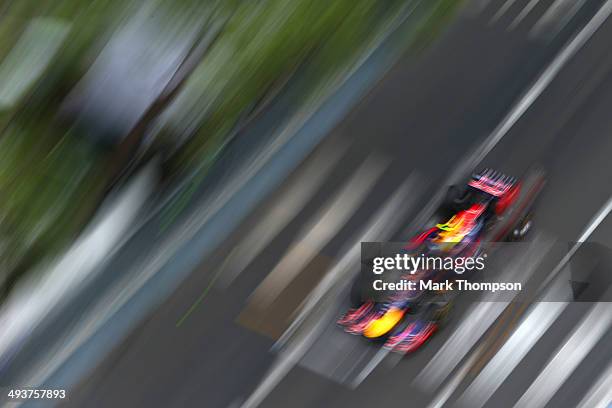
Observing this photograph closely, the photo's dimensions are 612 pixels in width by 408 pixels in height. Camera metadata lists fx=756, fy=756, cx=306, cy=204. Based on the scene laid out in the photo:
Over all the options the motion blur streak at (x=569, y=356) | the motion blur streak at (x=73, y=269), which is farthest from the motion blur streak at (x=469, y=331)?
the motion blur streak at (x=73, y=269)

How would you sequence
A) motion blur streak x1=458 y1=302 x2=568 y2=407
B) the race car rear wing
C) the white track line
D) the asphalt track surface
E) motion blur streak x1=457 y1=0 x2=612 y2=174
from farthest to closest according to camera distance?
the white track line
motion blur streak x1=457 y1=0 x2=612 y2=174
the race car rear wing
motion blur streak x1=458 y1=302 x2=568 y2=407
the asphalt track surface

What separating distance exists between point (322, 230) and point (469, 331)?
6.69 ft

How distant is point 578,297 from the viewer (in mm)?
8820

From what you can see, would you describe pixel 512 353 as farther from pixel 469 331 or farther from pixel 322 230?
pixel 322 230

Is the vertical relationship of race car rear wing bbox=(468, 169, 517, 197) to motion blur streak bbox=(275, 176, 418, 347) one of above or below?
above

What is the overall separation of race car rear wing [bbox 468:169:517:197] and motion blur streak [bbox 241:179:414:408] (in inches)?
41.9

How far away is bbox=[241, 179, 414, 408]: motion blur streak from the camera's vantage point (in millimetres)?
8297

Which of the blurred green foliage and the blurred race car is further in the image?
the blurred race car

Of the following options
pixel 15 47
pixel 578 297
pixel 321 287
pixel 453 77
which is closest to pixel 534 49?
pixel 453 77

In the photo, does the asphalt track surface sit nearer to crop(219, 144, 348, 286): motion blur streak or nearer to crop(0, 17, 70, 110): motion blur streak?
crop(219, 144, 348, 286): motion blur streak

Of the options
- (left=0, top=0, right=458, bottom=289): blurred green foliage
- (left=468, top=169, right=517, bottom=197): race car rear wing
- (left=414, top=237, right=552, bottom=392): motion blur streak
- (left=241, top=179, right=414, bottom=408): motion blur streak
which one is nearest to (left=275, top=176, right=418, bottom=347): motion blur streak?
(left=241, top=179, right=414, bottom=408): motion blur streak

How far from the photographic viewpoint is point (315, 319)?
8.43 m

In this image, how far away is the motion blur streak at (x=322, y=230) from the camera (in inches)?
335

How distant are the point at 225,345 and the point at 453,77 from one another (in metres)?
4.27
